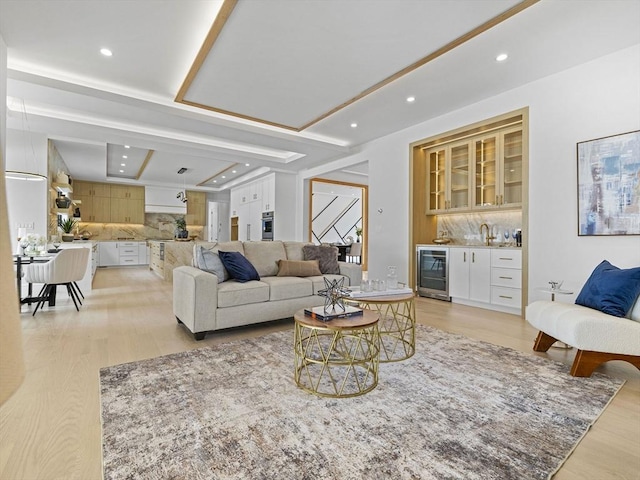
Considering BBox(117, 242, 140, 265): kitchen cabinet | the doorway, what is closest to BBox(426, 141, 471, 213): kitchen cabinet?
the doorway

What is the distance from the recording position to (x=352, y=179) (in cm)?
907

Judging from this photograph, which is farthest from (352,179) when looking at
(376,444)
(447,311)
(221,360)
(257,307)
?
(376,444)

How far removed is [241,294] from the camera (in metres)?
3.29

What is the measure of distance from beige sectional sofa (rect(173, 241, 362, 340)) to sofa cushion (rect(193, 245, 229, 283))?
7cm

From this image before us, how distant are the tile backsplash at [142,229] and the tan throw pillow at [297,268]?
330 inches

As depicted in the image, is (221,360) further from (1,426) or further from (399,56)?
(399,56)

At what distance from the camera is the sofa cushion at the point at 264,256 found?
161 inches

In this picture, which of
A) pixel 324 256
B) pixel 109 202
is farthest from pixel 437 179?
pixel 109 202

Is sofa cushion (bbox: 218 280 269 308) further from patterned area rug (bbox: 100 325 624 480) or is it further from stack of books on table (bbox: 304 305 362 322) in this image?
stack of books on table (bbox: 304 305 362 322)

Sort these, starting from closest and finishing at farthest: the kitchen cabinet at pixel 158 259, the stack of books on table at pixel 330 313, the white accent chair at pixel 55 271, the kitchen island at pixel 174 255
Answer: the stack of books on table at pixel 330 313
the white accent chair at pixel 55 271
the kitchen island at pixel 174 255
the kitchen cabinet at pixel 158 259

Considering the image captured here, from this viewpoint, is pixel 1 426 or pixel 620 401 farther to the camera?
pixel 620 401

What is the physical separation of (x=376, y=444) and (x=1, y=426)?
190cm

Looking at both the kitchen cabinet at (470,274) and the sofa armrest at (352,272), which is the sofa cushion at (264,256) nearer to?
the sofa armrest at (352,272)

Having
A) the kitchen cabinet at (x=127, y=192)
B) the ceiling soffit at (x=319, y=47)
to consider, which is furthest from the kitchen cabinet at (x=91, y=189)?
the ceiling soffit at (x=319, y=47)
